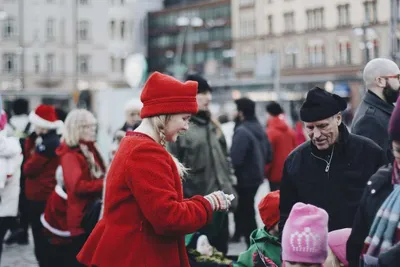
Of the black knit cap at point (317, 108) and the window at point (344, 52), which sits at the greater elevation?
the window at point (344, 52)

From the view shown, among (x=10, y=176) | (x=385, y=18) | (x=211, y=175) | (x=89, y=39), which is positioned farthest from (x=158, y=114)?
(x=89, y=39)

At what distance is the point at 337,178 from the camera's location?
613cm

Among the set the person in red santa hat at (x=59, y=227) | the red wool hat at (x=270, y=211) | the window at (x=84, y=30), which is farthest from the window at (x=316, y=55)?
the red wool hat at (x=270, y=211)

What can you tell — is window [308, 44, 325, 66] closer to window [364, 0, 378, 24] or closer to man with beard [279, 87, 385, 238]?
window [364, 0, 378, 24]

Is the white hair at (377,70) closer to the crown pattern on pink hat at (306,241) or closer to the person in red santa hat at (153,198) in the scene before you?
the person in red santa hat at (153,198)

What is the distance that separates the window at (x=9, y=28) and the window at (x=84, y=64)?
7.40m

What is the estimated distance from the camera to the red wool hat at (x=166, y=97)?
18.0 feet

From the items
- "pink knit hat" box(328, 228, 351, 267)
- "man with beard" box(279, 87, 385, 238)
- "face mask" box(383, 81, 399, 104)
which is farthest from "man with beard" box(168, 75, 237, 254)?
"pink knit hat" box(328, 228, 351, 267)

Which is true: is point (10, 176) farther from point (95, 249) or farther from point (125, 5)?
point (125, 5)

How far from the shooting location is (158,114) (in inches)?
217

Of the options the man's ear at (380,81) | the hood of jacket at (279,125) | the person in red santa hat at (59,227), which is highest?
the man's ear at (380,81)

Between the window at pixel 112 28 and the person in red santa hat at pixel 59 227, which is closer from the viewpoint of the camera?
the person in red santa hat at pixel 59 227

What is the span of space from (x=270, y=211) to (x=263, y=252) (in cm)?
32

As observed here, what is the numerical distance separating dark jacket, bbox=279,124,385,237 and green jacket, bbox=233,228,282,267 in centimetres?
36
